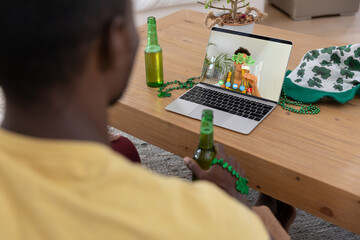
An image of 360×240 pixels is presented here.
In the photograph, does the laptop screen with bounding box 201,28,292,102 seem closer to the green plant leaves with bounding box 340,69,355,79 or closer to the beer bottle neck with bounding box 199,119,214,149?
the green plant leaves with bounding box 340,69,355,79

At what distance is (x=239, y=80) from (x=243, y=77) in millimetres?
16

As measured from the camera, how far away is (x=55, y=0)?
45 centimetres

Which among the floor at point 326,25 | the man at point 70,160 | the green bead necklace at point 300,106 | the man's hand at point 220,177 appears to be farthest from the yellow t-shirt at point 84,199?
the floor at point 326,25

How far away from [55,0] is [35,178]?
20 centimetres

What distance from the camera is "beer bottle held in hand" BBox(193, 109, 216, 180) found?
32.8 inches

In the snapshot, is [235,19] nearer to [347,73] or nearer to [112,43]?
[347,73]

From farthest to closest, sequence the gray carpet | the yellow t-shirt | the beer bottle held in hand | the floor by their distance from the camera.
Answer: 1. the floor
2. the gray carpet
3. the beer bottle held in hand
4. the yellow t-shirt

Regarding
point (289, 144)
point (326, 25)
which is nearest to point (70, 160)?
point (289, 144)

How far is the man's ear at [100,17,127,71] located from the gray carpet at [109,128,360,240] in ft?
3.66

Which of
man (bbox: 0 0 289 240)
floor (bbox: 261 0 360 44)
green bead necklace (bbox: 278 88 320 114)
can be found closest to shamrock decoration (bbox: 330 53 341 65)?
green bead necklace (bbox: 278 88 320 114)

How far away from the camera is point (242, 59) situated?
1262 mm

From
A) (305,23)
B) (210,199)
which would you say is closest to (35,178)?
(210,199)

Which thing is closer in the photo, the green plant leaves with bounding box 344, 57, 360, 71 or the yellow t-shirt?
→ the yellow t-shirt

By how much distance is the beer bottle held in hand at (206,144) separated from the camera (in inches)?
32.8
